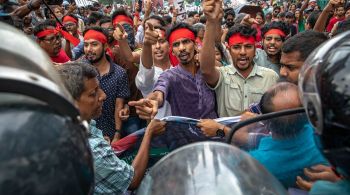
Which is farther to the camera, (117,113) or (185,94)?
(117,113)

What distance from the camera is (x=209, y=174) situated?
3.49ft

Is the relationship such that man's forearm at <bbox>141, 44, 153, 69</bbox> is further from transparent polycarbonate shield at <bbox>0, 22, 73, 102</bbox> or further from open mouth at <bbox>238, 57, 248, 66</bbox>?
transparent polycarbonate shield at <bbox>0, 22, 73, 102</bbox>

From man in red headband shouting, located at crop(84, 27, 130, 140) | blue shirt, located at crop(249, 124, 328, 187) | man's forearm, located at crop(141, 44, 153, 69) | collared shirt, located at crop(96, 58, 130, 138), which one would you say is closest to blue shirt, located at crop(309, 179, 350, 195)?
blue shirt, located at crop(249, 124, 328, 187)

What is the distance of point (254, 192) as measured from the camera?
41.0 inches

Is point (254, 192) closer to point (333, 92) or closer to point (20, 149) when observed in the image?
point (333, 92)

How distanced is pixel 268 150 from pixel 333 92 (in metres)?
0.75

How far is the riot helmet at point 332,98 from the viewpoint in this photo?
1.00m

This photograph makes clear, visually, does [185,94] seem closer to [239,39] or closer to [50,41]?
[239,39]

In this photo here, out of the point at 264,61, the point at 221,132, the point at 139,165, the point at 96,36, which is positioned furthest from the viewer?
the point at 264,61

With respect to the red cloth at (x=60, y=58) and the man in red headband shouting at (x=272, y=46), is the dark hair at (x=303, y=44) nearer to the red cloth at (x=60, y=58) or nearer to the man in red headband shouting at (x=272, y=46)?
the man in red headband shouting at (x=272, y=46)

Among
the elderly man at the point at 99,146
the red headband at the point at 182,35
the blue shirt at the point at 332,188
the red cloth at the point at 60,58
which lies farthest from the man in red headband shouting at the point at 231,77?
the red cloth at the point at 60,58

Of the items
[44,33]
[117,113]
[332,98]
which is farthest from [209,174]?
[44,33]

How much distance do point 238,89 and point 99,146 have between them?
1454 millimetres

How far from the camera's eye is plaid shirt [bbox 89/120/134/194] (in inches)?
84.5
